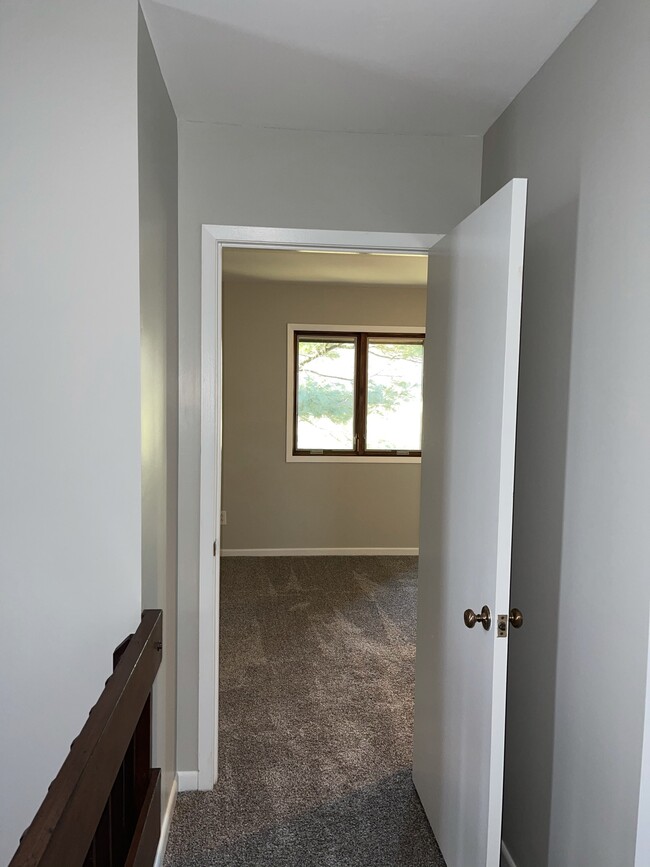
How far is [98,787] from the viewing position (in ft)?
3.35

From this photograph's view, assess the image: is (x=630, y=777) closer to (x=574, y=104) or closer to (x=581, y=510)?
(x=581, y=510)

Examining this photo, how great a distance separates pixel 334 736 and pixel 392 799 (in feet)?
1.71

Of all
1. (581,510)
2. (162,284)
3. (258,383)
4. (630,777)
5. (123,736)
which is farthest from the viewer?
(258,383)

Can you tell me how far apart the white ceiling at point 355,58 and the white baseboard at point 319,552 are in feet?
14.6

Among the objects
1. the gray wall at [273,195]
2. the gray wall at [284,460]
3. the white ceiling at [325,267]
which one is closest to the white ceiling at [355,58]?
the gray wall at [273,195]

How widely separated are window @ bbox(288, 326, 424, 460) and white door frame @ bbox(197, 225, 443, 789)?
375cm

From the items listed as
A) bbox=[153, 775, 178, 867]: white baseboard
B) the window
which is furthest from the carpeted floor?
the window

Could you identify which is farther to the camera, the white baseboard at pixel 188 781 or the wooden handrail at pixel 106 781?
the white baseboard at pixel 188 781

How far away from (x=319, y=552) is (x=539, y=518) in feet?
15.2

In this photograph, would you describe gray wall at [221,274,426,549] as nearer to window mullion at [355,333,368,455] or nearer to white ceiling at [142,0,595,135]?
window mullion at [355,333,368,455]

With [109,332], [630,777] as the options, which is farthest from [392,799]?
[109,332]

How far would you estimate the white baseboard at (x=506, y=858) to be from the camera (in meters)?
2.14

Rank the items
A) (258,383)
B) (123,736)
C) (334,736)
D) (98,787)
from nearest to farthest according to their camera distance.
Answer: (98,787), (123,736), (334,736), (258,383)

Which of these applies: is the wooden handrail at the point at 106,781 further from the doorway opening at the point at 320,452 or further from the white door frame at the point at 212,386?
the doorway opening at the point at 320,452
